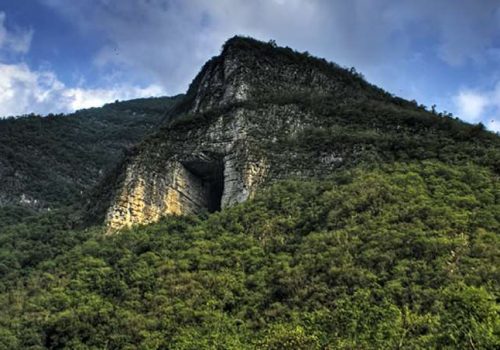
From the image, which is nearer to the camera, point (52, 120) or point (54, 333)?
point (54, 333)

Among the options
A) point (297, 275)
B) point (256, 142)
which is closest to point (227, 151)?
point (256, 142)

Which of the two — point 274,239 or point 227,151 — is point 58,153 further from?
point 274,239

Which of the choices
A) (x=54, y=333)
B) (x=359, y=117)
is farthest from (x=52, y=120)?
(x=54, y=333)

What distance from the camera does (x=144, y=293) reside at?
30.9 meters

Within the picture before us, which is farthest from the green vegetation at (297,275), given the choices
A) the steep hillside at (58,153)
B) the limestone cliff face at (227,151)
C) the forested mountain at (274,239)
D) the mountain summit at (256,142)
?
the steep hillside at (58,153)

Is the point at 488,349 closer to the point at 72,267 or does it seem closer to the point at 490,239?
the point at 490,239

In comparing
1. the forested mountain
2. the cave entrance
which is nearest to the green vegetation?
the forested mountain

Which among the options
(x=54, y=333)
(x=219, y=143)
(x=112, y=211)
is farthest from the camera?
(x=219, y=143)

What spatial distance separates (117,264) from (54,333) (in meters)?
6.27

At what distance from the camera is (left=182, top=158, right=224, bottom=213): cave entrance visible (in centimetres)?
4709

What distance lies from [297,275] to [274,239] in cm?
515

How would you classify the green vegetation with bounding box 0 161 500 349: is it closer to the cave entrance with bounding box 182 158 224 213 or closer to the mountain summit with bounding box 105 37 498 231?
the mountain summit with bounding box 105 37 498 231

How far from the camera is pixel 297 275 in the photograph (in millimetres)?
28375

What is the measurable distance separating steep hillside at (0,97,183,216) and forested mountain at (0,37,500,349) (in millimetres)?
11463
